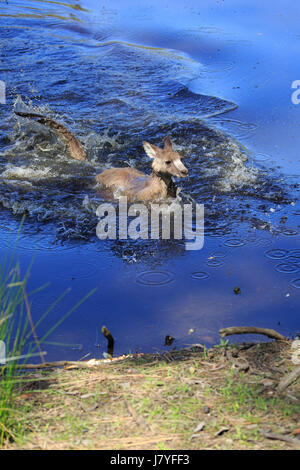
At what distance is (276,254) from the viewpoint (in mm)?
6145

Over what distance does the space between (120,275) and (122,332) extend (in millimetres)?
1060

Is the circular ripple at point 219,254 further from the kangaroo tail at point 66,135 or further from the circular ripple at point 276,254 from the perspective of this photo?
the kangaroo tail at point 66,135

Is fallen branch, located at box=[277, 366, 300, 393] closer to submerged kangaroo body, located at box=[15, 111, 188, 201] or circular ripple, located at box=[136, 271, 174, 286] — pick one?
circular ripple, located at box=[136, 271, 174, 286]

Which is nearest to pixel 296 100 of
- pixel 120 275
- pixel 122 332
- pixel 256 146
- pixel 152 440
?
pixel 256 146

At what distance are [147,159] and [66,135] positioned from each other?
1482 millimetres

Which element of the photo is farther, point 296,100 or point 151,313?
point 296,100

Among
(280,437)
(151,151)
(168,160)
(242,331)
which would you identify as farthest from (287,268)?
(280,437)

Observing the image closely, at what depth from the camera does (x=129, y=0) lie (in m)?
16.2

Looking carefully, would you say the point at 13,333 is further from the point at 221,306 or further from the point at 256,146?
the point at 256,146

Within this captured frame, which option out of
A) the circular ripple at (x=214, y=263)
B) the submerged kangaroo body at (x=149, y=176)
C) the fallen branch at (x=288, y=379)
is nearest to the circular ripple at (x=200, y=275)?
the circular ripple at (x=214, y=263)

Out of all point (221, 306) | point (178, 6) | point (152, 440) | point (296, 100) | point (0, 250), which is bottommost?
point (152, 440)

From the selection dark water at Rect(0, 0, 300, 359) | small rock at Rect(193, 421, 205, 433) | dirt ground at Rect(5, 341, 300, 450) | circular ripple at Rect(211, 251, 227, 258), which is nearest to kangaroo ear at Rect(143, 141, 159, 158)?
dark water at Rect(0, 0, 300, 359)

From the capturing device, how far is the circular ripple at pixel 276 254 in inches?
240

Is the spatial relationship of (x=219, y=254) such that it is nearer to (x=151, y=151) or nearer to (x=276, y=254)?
(x=276, y=254)
